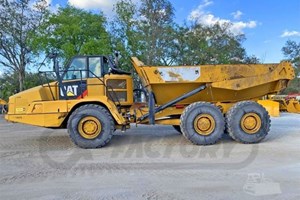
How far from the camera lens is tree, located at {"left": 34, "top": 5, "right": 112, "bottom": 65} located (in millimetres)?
25500

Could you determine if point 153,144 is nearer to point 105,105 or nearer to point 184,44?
point 105,105

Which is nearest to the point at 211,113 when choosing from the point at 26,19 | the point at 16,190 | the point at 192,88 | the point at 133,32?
the point at 192,88

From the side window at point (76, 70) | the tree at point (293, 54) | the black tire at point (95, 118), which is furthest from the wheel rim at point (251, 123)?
the tree at point (293, 54)

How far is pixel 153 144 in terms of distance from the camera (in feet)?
26.6

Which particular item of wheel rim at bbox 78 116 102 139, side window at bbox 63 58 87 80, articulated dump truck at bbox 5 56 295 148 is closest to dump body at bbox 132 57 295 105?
articulated dump truck at bbox 5 56 295 148

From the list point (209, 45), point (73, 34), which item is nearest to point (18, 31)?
point (73, 34)

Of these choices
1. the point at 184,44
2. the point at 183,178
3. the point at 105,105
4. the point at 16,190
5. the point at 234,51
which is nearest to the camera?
the point at 16,190

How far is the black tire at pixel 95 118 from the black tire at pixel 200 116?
5.86 ft

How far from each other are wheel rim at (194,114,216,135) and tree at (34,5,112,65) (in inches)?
732

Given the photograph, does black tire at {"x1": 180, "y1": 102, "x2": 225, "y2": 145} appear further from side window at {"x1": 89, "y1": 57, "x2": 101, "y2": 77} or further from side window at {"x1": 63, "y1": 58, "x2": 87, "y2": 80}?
side window at {"x1": 63, "y1": 58, "x2": 87, "y2": 80}

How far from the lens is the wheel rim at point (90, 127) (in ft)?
24.6

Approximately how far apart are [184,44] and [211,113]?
25.2 meters

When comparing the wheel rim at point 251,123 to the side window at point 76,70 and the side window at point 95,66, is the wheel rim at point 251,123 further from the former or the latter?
the side window at point 76,70

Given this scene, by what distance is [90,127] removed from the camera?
7484 millimetres
